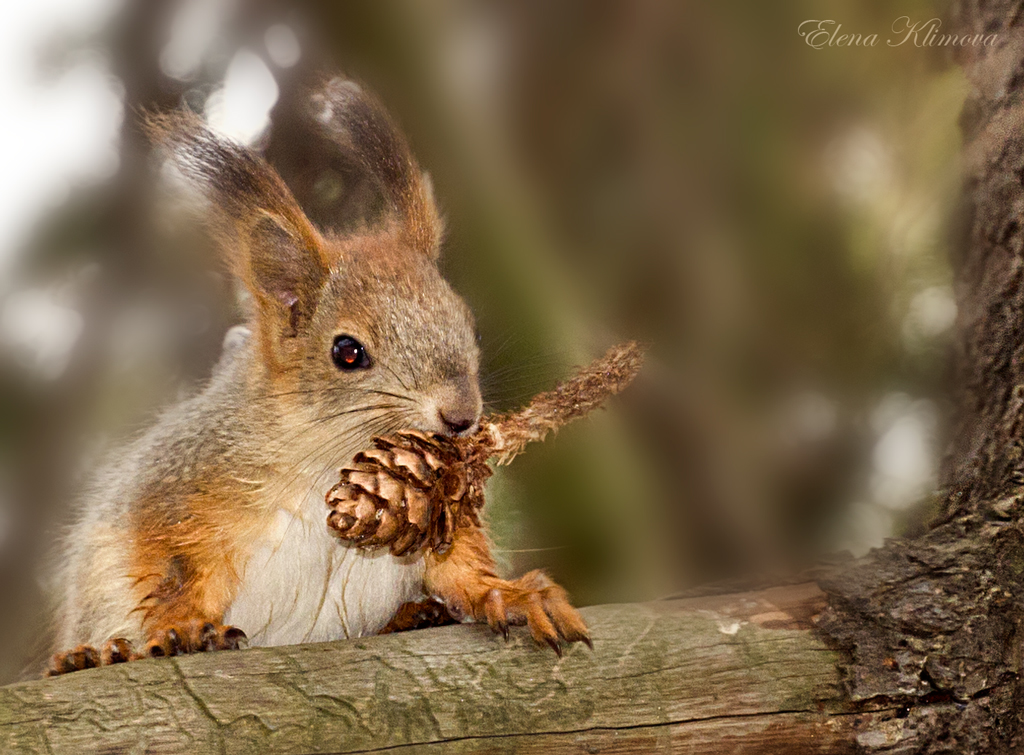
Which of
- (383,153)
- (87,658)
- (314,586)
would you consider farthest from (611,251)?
(87,658)

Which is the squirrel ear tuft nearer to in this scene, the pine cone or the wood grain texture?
the pine cone

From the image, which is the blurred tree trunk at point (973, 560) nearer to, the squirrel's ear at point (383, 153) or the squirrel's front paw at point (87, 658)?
the squirrel's ear at point (383, 153)

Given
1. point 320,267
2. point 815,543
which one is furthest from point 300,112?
point 815,543

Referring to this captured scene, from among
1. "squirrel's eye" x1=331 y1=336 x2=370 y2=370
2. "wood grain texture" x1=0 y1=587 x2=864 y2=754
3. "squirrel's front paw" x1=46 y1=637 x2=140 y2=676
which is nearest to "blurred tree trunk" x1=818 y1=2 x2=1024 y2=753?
"wood grain texture" x1=0 y1=587 x2=864 y2=754

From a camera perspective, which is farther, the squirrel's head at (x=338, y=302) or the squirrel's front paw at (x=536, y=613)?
the squirrel's head at (x=338, y=302)

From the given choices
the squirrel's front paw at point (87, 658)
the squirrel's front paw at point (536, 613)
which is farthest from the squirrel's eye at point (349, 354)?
the squirrel's front paw at point (87, 658)
